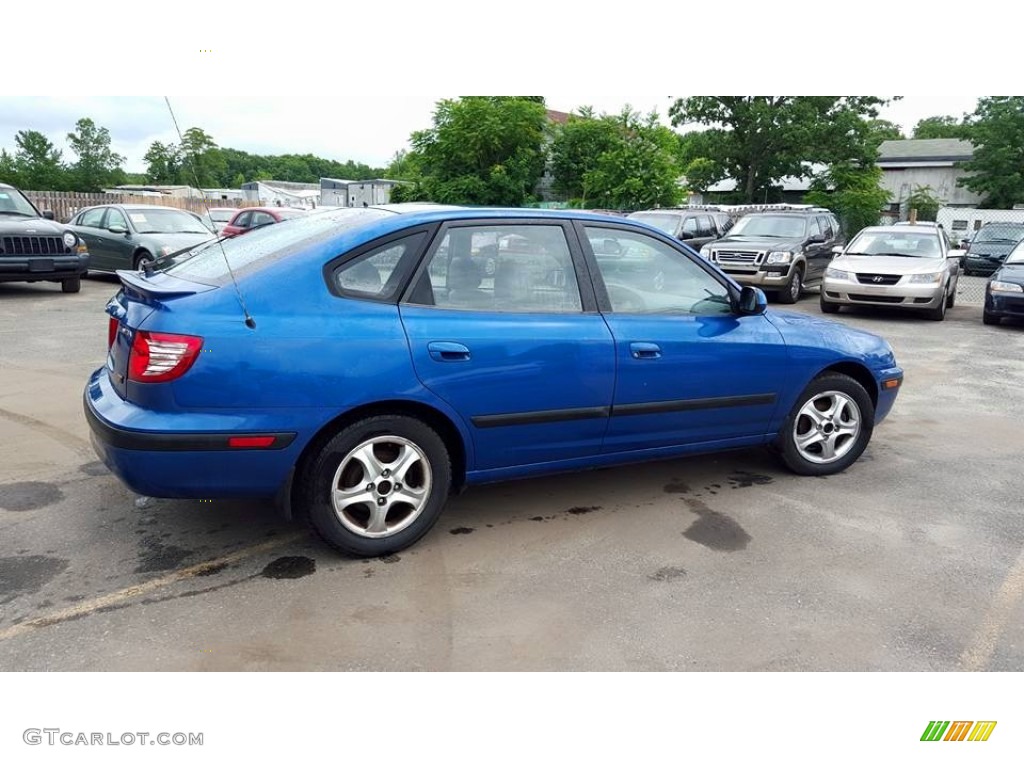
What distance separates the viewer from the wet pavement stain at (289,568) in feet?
11.4

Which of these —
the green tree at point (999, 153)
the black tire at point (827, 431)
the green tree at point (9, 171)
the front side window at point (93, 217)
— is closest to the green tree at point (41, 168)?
the green tree at point (9, 171)

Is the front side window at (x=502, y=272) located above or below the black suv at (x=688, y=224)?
below

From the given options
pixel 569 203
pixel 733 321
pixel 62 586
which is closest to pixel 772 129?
pixel 569 203

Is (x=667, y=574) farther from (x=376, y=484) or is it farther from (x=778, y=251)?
(x=778, y=251)

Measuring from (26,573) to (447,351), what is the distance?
2.05 metres

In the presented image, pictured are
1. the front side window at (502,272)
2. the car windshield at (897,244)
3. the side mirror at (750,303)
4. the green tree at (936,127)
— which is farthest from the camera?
the green tree at (936,127)

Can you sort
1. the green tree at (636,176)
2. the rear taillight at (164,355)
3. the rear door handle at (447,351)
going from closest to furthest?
the rear taillight at (164,355) → the rear door handle at (447,351) → the green tree at (636,176)

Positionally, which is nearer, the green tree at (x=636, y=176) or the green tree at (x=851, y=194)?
the green tree at (x=636, y=176)

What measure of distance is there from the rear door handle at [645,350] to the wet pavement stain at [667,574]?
3.50 ft

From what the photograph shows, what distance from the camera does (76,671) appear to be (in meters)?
2.74

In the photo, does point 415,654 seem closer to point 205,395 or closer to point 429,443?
point 429,443

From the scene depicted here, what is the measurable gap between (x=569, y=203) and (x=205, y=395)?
2435cm

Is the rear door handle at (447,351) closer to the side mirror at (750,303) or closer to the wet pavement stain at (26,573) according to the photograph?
the side mirror at (750,303)

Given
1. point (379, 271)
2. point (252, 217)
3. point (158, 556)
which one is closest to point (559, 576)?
point (379, 271)
